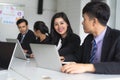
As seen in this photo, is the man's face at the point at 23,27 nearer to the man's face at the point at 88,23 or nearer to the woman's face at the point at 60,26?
the woman's face at the point at 60,26

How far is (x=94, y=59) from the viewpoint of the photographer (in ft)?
6.17

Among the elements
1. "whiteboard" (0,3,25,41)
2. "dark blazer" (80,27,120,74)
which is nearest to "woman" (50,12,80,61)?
"dark blazer" (80,27,120,74)

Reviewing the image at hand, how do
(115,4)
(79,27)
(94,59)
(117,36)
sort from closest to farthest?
(117,36)
(94,59)
(115,4)
(79,27)

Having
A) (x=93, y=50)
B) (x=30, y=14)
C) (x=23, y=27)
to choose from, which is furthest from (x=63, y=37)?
(x=30, y=14)

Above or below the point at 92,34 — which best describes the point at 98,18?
above

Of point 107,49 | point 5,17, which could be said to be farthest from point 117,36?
point 5,17

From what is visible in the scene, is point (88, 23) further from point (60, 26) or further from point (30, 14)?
point (30, 14)

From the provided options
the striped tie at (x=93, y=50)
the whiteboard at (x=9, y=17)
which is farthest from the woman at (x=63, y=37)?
the whiteboard at (x=9, y=17)

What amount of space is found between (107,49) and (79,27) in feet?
11.4

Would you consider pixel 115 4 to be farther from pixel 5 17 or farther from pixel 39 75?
Answer: pixel 39 75

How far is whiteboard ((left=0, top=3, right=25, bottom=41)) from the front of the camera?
18.1ft

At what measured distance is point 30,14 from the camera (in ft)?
19.2

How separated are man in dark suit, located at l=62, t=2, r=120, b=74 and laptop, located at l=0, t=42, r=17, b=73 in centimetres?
42

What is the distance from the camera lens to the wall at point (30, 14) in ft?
18.3
